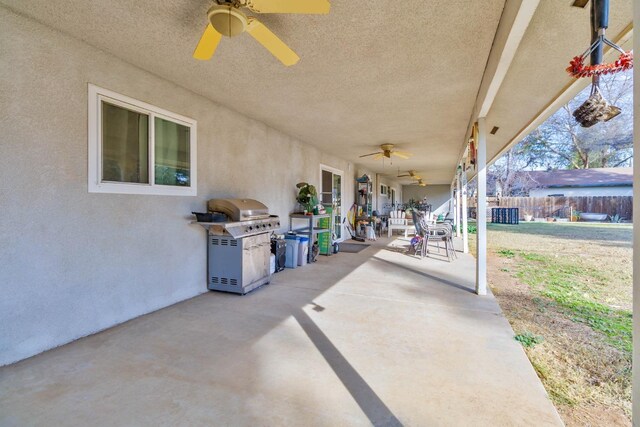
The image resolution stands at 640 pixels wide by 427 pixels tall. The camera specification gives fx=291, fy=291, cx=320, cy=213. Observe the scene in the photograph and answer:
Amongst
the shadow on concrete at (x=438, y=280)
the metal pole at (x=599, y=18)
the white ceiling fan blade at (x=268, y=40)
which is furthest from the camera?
the shadow on concrete at (x=438, y=280)

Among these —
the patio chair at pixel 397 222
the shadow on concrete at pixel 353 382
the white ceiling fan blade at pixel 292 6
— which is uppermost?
the white ceiling fan blade at pixel 292 6

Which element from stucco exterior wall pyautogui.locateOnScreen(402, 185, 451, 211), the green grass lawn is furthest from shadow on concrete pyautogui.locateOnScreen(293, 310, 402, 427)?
stucco exterior wall pyautogui.locateOnScreen(402, 185, 451, 211)

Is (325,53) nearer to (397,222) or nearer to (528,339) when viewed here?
(528,339)

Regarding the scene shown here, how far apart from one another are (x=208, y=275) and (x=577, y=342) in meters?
4.45

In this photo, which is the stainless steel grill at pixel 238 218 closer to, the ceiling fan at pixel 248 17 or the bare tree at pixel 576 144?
the ceiling fan at pixel 248 17

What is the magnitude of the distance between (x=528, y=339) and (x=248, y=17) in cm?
374

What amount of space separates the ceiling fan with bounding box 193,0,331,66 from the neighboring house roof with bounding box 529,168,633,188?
1003 inches

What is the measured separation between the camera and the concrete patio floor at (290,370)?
72.1 inches

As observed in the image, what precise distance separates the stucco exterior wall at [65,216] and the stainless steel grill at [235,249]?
41cm

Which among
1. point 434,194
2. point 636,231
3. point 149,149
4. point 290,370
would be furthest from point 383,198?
point 636,231

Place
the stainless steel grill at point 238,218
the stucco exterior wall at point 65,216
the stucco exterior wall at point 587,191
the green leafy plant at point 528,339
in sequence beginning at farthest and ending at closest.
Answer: the stucco exterior wall at point 587,191
the stainless steel grill at point 238,218
the green leafy plant at point 528,339
the stucco exterior wall at point 65,216

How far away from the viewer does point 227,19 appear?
2.10m

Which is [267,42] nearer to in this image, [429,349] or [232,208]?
[232,208]

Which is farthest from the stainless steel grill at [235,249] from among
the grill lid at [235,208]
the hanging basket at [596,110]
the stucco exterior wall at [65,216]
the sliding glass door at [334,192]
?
the sliding glass door at [334,192]
